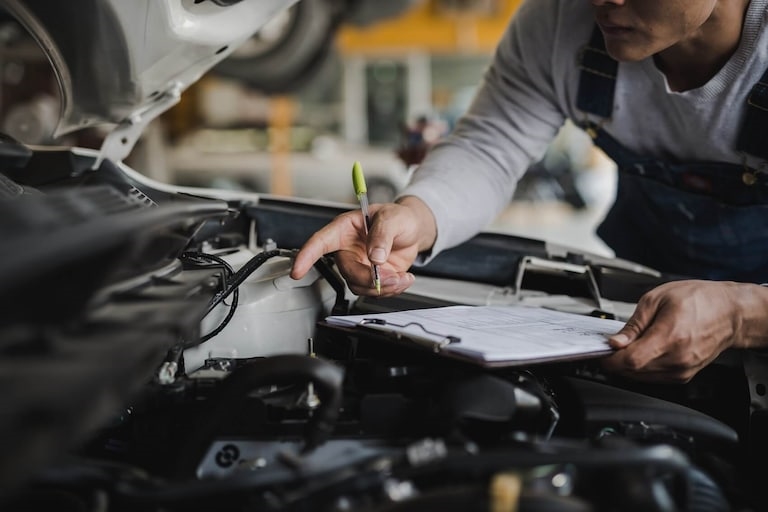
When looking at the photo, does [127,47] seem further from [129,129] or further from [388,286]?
[388,286]

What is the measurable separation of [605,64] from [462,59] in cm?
482

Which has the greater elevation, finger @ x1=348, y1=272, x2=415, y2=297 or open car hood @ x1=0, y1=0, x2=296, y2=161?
open car hood @ x1=0, y1=0, x2=296, y2=161

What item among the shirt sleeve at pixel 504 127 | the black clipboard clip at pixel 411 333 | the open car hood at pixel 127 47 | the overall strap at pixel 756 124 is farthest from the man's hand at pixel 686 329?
the open car hood at pixel 127 47

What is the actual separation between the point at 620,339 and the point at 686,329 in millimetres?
67

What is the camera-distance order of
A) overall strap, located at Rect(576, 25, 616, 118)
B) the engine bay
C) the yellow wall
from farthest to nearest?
the yellow wall
overall strap, located at Rect(576, 25, 616, 118)
the engine bay

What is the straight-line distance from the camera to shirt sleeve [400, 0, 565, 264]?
3.60 ft

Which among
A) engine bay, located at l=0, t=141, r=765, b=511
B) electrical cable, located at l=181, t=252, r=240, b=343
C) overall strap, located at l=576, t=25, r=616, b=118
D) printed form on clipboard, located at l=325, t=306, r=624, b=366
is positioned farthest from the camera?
overall strap, located at l=576, t=25, r=616, b=118

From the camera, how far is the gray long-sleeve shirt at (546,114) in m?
0.94

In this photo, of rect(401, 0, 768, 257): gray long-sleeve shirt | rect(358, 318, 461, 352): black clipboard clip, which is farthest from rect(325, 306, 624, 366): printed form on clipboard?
rect(401, 0, 768, 257): gray long-sleeve shirt

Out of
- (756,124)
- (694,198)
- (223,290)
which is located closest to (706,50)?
(756,124)

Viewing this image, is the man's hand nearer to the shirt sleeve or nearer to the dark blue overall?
the dark blue overall

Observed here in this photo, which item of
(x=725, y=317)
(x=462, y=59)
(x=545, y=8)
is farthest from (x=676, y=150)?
(x=462, y=59)

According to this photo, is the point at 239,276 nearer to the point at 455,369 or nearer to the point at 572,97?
the point at 455,369

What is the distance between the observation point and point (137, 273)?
1.67ft
